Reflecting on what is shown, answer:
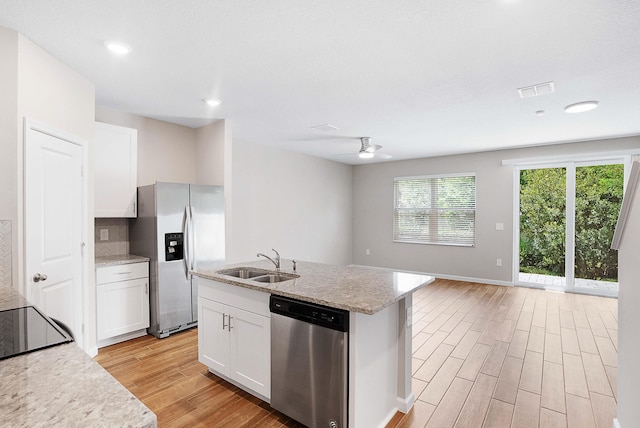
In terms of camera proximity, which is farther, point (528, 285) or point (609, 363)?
point (528, 285)

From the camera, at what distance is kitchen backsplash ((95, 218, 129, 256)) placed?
360 centimetres

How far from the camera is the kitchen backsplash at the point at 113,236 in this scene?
360 centimetres

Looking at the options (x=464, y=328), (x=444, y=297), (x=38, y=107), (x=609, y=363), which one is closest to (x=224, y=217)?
(x=38, y=107)

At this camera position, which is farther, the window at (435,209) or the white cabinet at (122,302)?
the window at (435,209)

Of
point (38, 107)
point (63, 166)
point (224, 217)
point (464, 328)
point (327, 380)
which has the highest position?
point (38, 107)

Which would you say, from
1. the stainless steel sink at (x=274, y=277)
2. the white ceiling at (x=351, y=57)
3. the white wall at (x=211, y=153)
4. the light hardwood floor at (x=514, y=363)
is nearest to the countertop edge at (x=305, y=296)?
the stainless steel sink at (x=274, y=277)

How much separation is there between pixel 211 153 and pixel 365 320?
3252 mm

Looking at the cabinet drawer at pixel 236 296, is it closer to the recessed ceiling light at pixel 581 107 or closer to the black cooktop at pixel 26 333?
the black cooktop at pixel 26 333

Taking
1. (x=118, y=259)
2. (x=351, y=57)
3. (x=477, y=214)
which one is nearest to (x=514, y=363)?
(x=351, y=57)

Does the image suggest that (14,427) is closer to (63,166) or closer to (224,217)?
(63,166)

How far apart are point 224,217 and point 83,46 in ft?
7.19

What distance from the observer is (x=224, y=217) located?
4.02 meters

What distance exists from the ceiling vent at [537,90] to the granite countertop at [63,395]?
11.7 ft

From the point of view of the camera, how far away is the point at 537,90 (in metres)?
2.98
